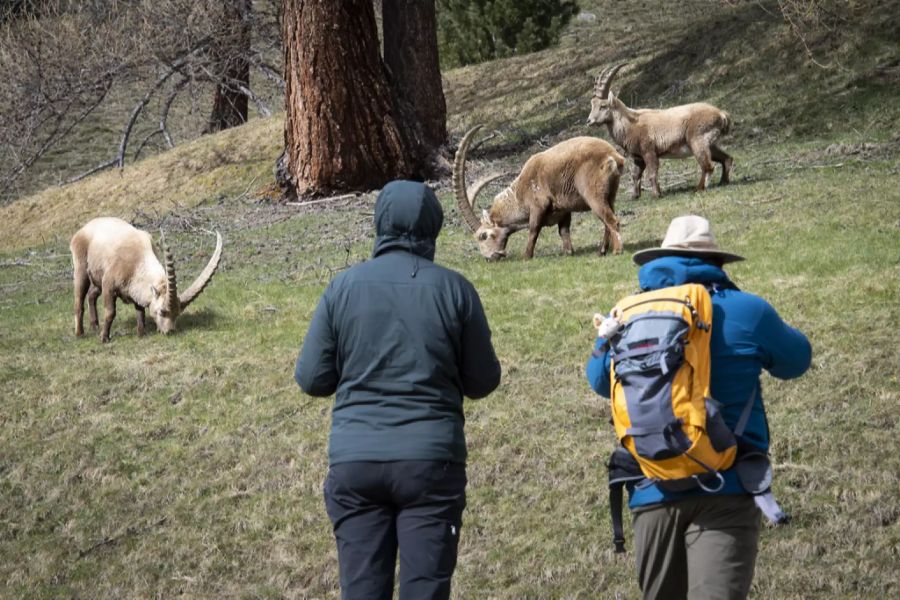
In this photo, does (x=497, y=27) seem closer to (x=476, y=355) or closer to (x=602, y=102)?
(x=602, y=102)

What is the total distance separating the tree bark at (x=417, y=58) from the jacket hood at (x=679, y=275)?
17431 millimetres

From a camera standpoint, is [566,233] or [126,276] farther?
[566,233]

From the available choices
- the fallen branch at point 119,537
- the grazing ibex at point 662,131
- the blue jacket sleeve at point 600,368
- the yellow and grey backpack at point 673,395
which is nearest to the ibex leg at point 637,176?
the grazing ibex at point 662,131

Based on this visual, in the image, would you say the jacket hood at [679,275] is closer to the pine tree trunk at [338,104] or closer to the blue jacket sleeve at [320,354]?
the blue jacket sleeve at [320,354]

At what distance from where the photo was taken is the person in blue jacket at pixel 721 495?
4.48 m

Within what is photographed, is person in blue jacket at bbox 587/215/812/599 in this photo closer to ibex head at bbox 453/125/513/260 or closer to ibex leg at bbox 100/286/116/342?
ibex leg at bbox 100/286/116/342

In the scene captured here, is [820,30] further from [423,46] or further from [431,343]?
[431,343]

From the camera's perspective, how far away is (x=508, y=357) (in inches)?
417

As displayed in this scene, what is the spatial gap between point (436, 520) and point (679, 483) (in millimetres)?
914

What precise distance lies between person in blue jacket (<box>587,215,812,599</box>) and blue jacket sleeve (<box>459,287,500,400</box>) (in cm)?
43

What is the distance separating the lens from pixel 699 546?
177 inches

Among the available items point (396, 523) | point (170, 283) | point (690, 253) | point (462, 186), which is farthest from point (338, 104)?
point (396, 523)

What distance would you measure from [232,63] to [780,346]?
25.2m

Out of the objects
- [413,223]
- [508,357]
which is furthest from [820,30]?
[413,223]
